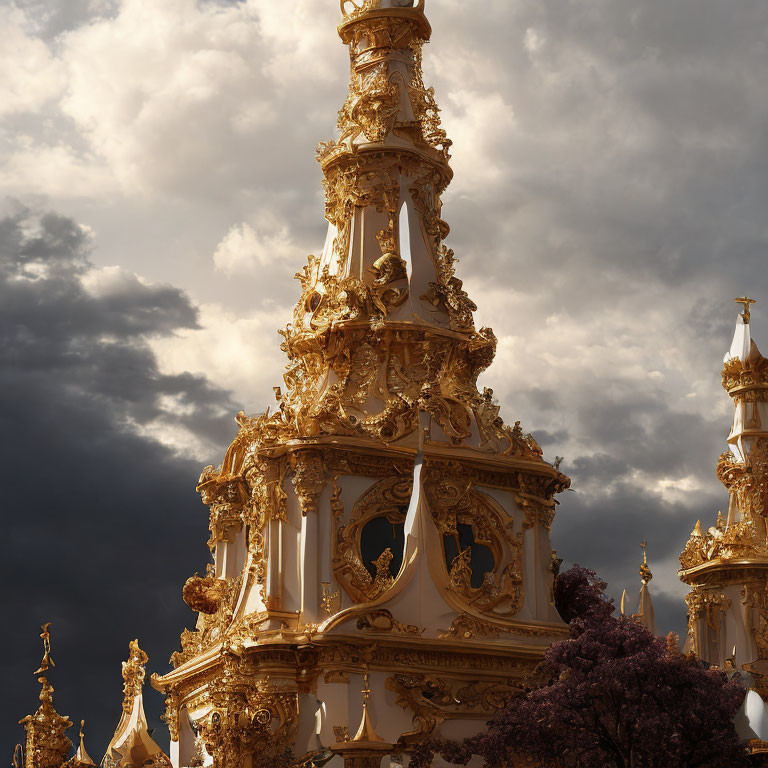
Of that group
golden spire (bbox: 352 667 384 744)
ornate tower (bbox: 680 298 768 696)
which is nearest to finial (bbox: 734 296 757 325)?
ornate tower (bbox: 680 298 768 696)

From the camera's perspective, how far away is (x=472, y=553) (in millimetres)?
47312

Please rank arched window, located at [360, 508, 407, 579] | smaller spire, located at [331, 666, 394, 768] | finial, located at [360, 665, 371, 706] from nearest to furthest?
smaller spire, located at [331, 666, 394, 768] → finial, located at [360, 665, 371, 706] → arched window, located at [360, 508, 407, 579]

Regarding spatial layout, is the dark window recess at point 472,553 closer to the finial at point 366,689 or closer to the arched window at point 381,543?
the arched window at point 381,543

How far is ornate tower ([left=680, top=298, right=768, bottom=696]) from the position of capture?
195 ft

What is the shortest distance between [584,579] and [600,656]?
1038cm

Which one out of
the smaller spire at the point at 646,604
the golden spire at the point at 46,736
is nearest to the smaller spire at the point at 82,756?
the golden spire at the point at 46,736

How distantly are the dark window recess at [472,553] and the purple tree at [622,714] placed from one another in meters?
5.57

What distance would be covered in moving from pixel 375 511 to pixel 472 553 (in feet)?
11.0

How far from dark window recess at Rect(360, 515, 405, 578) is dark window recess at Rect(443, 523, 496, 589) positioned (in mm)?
1430

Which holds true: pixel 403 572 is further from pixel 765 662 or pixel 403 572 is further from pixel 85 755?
pixel 765 662

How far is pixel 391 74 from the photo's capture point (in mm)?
53938

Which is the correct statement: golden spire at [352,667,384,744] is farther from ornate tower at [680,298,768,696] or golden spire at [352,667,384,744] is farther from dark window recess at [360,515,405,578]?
ornate tower at [680,298,768,696]

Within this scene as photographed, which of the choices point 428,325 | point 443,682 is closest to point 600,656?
point 443,682

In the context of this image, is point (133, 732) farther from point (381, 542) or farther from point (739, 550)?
point (739, 550)
